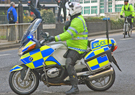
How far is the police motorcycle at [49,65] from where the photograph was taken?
223 inches

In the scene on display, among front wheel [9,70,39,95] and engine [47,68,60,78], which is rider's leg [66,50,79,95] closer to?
engine [47,68,60,78]

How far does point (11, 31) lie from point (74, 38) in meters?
10.6

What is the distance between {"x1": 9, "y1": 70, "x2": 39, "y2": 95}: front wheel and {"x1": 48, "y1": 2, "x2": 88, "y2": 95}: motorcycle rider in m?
0.59

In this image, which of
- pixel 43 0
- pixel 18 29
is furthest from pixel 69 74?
pixel 43 0

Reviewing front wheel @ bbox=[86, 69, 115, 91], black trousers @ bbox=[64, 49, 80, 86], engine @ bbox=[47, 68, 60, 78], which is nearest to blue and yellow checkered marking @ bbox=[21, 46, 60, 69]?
engine @ bbox=[47, 68, 60, 78]

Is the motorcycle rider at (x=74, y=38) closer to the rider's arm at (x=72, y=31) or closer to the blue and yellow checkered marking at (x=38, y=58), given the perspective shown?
the rider's arm at (x=72, y=31)

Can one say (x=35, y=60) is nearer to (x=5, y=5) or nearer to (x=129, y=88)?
(x=129, y=88)

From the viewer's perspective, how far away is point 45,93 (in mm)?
6062

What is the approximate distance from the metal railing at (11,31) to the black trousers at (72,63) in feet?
34.4

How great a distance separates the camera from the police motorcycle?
568 centimetres

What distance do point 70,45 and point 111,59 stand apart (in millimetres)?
793

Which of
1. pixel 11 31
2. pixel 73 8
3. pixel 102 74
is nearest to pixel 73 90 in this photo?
pixel 102 74

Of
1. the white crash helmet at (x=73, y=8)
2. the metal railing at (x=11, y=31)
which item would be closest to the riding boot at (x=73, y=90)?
the white crash helmet at (x=73, y=8)

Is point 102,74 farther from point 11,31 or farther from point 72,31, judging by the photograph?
point 11,31
